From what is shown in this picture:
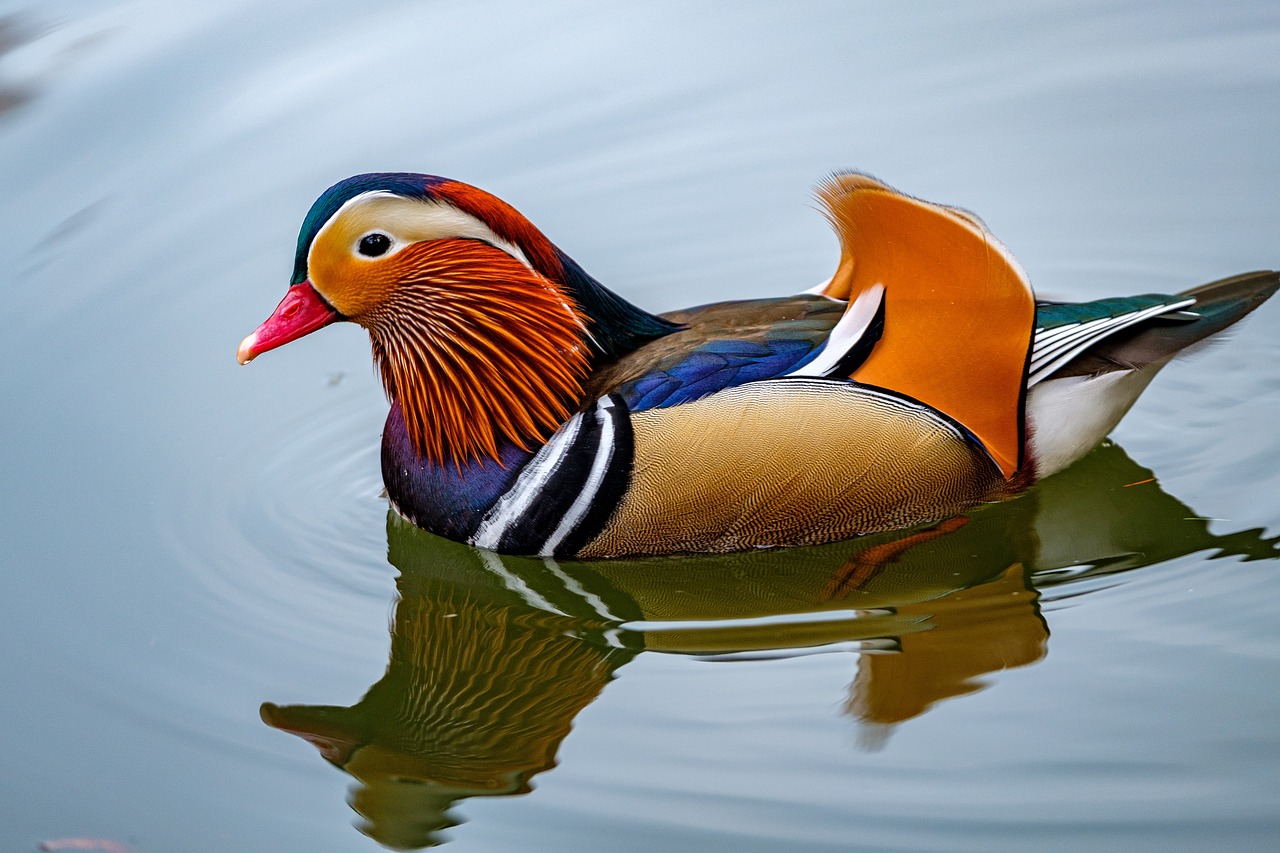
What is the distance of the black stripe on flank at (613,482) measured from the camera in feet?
14.2

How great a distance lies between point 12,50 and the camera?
762 centimetres

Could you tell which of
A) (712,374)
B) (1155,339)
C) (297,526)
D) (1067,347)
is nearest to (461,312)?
(712,374)

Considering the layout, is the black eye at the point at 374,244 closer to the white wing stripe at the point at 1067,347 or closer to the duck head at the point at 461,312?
the duck head at the point at 461,312

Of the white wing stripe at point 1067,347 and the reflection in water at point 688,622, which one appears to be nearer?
the reflection in water at point 688,622

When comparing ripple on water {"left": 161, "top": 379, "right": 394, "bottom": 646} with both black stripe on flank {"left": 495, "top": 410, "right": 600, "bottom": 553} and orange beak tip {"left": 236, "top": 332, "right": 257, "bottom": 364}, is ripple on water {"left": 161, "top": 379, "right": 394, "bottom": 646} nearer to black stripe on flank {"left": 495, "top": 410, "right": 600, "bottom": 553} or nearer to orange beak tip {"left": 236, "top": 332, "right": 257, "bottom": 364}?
black stripe on flank {"left": 495, "top": 410, "right": 600, "bottom": 553}

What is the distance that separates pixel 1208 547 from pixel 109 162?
496 cm

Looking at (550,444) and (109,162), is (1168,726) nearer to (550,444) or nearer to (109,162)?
(550,444)

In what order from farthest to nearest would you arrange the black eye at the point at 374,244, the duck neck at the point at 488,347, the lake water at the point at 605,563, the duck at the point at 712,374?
the duck neck at the point at 488,347 < the black eye at the point at 374,244 < the duck at the point at 712,374 < the lake water at the point at 605,563

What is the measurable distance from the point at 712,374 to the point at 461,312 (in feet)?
2.65

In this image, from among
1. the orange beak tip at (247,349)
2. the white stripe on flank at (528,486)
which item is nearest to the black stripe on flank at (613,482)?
the white stripe on flank at (528,486)

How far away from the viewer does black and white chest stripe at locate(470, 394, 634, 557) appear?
4344mm

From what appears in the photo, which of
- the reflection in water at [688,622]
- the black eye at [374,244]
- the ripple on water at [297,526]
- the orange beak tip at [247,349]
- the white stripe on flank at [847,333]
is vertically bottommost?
the reflection in water at [688,622]

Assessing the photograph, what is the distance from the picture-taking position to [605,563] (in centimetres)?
452

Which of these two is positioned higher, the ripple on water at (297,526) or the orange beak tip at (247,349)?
the orange beak tip at (247,349)
